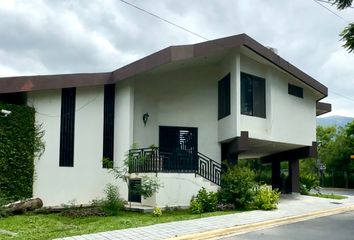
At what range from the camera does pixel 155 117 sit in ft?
61.7

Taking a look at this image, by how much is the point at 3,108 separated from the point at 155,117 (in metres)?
6.50

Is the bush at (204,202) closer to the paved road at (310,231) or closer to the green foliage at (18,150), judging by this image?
the paved road at (310,231)

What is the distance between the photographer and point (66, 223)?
477 inches

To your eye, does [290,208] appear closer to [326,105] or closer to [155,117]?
[155,117]

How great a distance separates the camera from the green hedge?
14.5m

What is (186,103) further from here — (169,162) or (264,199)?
(264,199)

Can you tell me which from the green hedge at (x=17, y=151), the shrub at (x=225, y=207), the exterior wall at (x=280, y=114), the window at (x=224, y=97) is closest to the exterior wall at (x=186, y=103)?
the window at (x=224, y=97)

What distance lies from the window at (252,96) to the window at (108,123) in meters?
5.44

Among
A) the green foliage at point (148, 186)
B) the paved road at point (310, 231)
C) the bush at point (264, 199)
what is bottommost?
the paved road at point (310, 231)

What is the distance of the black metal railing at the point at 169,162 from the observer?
1559 centimetres

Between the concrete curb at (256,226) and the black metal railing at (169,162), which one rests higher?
the black metal railing at (169,162)

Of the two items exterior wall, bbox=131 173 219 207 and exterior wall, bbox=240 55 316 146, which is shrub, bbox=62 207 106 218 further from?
exterior wall, bbox=240 55 316 146

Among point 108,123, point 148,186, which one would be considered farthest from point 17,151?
point 148,186

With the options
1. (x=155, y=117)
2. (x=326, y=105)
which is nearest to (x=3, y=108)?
(x=155, y=117)
